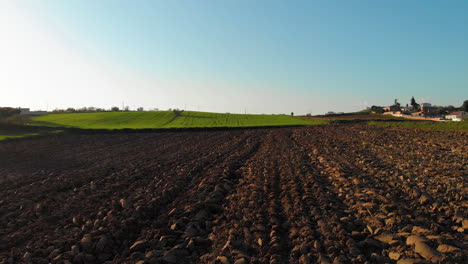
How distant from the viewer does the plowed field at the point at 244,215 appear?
559 centimetres

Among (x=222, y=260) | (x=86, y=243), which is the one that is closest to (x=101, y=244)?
(x=86, y=243)

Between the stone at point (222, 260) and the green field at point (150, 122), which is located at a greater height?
the green field at point (150, 122)

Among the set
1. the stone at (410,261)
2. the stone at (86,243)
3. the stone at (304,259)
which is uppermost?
the stone at (410,261)

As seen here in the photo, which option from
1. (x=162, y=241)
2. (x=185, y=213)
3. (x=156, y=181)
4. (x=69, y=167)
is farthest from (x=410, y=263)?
(x=69, y=167)

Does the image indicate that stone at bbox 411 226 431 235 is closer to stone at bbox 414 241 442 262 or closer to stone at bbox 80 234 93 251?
stone at bbox 414 241 442 262

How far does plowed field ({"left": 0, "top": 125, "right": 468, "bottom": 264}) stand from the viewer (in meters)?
5.59

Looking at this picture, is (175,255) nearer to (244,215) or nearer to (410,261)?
(244,215)

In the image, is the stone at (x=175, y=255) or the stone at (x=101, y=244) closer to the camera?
the stone at (x=175, y=255)

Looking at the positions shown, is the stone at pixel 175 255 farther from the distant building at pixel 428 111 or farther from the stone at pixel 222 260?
the distant building at pixel 428 111

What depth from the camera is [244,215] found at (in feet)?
24.8

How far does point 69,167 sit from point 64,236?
38.2 feet

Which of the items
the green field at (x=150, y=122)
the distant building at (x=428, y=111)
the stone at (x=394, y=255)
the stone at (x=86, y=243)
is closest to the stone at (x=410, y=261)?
the stone at (x=394, y=255)

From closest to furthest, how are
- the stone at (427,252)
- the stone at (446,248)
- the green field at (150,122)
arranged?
the stone at (427,252), the stone at (446,248), the green field at (150,122)

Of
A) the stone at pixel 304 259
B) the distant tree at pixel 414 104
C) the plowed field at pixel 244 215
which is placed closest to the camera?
the stone at pixel 304 259
